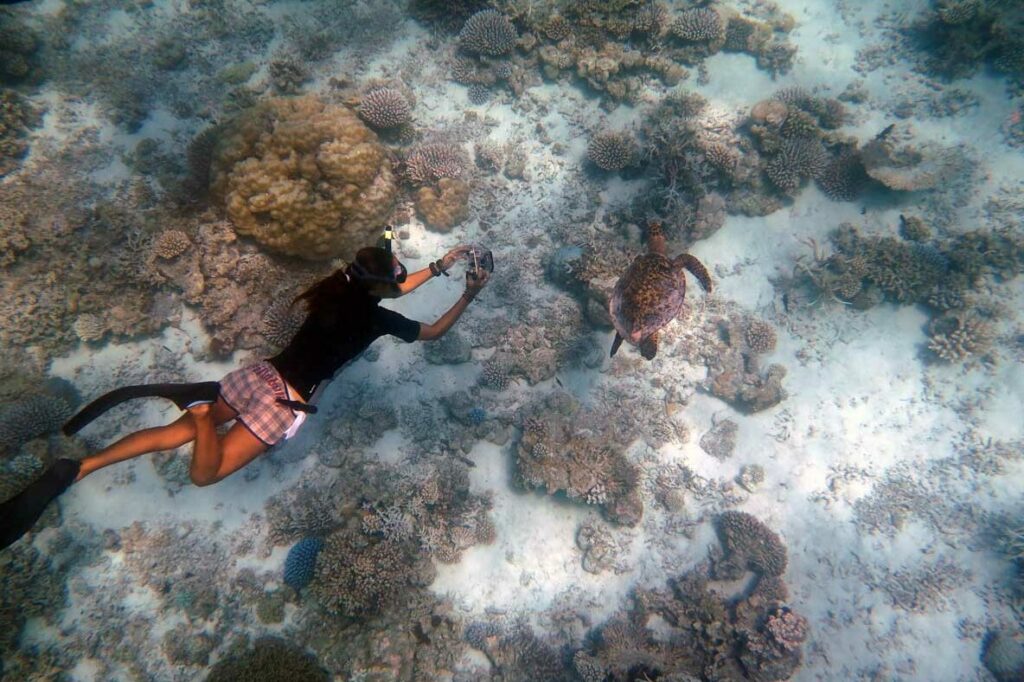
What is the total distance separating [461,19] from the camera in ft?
29.7

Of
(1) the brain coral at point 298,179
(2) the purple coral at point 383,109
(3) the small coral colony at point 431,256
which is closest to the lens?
(3) the small coral colony at point 431,256

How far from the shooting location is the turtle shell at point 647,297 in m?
5.77


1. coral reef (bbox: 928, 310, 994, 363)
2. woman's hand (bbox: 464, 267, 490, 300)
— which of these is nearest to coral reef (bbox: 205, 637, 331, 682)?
woman's hand (bbox: 464, 267, 490, 300)

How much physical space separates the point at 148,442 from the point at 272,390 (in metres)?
1.17

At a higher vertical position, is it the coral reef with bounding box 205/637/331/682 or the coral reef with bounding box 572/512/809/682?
the coral reef with bounding box 205/637/331/682

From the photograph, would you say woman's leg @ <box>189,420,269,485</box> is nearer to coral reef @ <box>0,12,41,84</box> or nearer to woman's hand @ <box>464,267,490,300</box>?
woman's hand @ <box>464,267,490,300</box>

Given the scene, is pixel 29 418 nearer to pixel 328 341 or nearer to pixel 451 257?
pixel 328 341

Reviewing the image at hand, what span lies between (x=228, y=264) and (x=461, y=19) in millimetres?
6665

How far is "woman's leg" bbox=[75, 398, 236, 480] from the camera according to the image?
400 centimetres

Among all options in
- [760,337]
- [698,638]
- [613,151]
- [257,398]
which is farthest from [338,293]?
[760,337]

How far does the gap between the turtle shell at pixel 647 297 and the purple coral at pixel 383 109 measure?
15.8ft

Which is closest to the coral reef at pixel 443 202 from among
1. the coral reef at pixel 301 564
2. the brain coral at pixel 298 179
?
the brain coral at pixel 298 179

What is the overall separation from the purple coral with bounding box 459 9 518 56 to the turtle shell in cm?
562

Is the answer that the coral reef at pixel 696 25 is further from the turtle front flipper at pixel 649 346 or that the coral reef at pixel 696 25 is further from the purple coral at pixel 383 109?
the turtle front flipper at pixel 649 346
